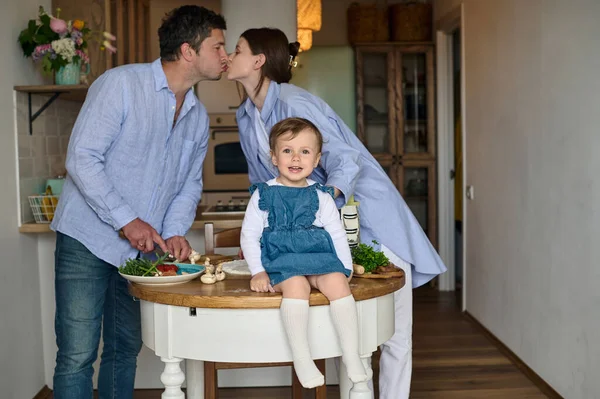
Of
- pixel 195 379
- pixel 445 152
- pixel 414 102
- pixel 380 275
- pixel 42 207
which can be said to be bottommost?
pixel 195 379

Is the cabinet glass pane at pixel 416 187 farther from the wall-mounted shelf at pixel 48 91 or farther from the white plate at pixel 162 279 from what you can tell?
the white plate at pixel 162 279

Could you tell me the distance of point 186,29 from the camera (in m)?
2.39

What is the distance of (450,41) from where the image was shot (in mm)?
6270

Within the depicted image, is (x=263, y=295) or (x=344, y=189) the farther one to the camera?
(x=344, y=189)

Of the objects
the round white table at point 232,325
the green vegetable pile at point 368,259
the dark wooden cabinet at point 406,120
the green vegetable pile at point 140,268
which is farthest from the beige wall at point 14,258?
the dark wooden cabinet at point 406,120

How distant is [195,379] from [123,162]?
2.45 feet

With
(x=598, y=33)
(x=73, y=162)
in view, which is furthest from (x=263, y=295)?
(x=598, y=33)

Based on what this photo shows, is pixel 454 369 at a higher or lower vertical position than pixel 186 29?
lower

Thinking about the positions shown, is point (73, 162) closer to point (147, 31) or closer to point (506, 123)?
point (506, 123)

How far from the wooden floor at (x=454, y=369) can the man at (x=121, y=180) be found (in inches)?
50.9

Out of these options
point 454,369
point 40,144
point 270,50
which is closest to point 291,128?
point 270,50

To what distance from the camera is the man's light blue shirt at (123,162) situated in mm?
2244

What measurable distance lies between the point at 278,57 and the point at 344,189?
55 cm

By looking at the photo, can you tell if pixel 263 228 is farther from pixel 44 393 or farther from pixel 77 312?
pixel 44 393
